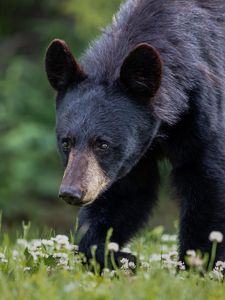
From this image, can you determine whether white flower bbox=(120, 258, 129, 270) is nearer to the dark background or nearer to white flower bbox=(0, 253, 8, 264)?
white flower bbox=(0, 253, 8, 264)

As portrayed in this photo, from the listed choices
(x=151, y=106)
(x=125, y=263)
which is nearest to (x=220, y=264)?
(x=125, y=263)

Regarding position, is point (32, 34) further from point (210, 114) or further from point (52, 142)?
point (210, 114)

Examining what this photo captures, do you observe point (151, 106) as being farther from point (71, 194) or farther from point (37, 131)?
point (37, 131)

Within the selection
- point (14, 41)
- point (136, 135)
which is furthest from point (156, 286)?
point (14, 41)

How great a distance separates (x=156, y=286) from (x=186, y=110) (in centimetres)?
192

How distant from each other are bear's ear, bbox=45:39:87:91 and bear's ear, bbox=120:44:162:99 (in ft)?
1.06

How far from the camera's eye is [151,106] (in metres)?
5.86

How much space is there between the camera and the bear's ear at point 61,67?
19.2ft

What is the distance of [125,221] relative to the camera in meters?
6.44

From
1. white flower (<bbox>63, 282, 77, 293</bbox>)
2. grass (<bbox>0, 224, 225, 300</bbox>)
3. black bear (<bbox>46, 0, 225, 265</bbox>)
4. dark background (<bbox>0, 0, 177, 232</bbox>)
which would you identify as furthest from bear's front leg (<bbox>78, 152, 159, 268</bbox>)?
dark background (<bbox>0, 0, 177, 232</bbox>)

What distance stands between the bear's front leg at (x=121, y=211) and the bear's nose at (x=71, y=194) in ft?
2.49

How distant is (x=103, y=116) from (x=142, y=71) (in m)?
0.38

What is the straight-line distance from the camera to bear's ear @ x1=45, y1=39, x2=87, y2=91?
5867 mm

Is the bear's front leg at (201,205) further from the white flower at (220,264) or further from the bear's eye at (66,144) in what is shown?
the bear's eye at (66,144)
